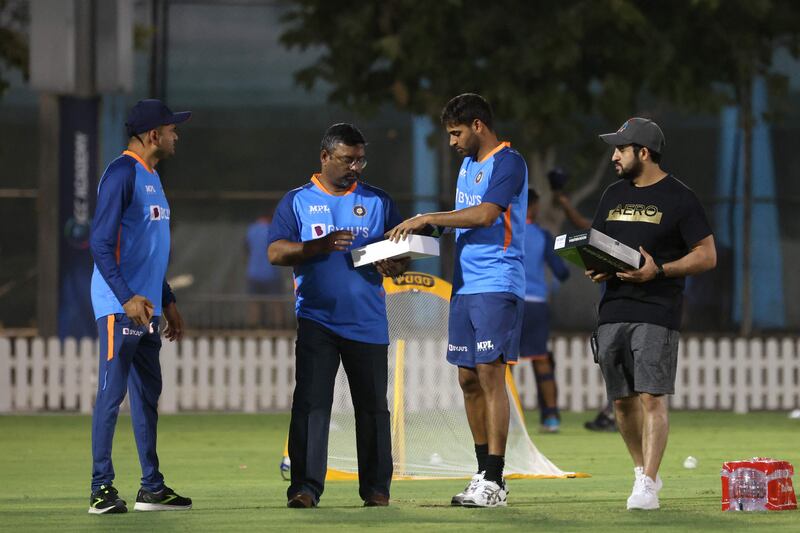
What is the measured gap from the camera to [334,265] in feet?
31.3

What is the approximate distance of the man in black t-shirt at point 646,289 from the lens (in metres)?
9.30

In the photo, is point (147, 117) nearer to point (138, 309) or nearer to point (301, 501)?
point (138, 309)

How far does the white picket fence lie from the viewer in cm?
1944

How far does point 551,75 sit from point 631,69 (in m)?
1.04

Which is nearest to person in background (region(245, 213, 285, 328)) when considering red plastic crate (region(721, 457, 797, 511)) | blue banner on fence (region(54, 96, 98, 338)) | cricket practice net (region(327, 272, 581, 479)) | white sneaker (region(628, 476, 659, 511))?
blue banner on fence (region(54, 96, 98, 338))

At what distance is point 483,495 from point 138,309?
2.20 metres

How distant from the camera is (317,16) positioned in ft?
72.3

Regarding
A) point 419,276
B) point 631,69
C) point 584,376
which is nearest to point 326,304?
point 419,276

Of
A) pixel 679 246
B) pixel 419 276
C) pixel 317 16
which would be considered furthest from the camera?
pixel 317 16

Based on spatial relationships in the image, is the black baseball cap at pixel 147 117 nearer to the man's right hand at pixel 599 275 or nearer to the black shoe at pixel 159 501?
the black shoe at pixel 159 501

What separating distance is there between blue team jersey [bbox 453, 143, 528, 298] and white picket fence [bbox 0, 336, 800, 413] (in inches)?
406

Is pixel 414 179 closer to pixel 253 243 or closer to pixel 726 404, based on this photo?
pixel 253 243

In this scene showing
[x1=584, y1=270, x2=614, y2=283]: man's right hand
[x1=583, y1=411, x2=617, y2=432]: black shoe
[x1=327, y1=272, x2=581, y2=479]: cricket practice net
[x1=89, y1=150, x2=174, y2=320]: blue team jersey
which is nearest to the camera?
[x1=89, y1=150, x2=174, y2=320]: blue team jersey

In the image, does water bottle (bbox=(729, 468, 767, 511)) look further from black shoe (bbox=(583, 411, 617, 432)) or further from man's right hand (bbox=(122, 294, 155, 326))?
black shoe (bbox=(583, 411, 617, 432))
